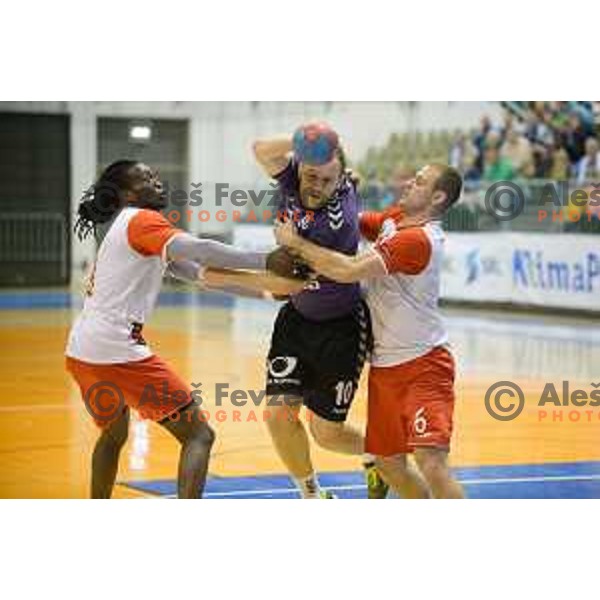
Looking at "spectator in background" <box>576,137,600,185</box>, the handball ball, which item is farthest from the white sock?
"spectator in background" <box>576,137,600,185</box>

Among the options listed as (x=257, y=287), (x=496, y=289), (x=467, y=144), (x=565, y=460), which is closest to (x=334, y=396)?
(x=257, y=287)

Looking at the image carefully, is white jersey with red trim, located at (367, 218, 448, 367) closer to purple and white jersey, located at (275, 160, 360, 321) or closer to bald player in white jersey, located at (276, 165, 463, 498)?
bald player in white jersey, located at (276, 165, 463, 498)

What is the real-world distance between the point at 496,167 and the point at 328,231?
53.4ft

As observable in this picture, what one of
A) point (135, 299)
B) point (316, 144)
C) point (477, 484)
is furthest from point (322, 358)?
point (477, 484)

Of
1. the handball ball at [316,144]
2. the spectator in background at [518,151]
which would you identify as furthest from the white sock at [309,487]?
the spectator in background at [518,151]

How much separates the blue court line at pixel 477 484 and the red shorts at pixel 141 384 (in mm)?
1112

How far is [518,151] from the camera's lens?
2228cm

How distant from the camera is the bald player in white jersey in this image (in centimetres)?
629

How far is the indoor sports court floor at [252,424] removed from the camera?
8258 mm

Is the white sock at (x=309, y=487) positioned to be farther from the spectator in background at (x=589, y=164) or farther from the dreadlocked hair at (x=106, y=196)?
the spectator in background at (x=589, y=164)

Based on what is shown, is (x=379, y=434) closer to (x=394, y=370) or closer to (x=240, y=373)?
(x=394, y=370)

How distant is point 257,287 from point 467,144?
17477 mm

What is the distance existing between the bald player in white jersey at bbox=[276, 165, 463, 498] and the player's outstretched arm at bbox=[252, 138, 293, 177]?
0.42m

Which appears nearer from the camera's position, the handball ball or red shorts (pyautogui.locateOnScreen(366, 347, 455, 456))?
red shorts (pyautogui.locateOnScreen(366, 347, 455, 456))
